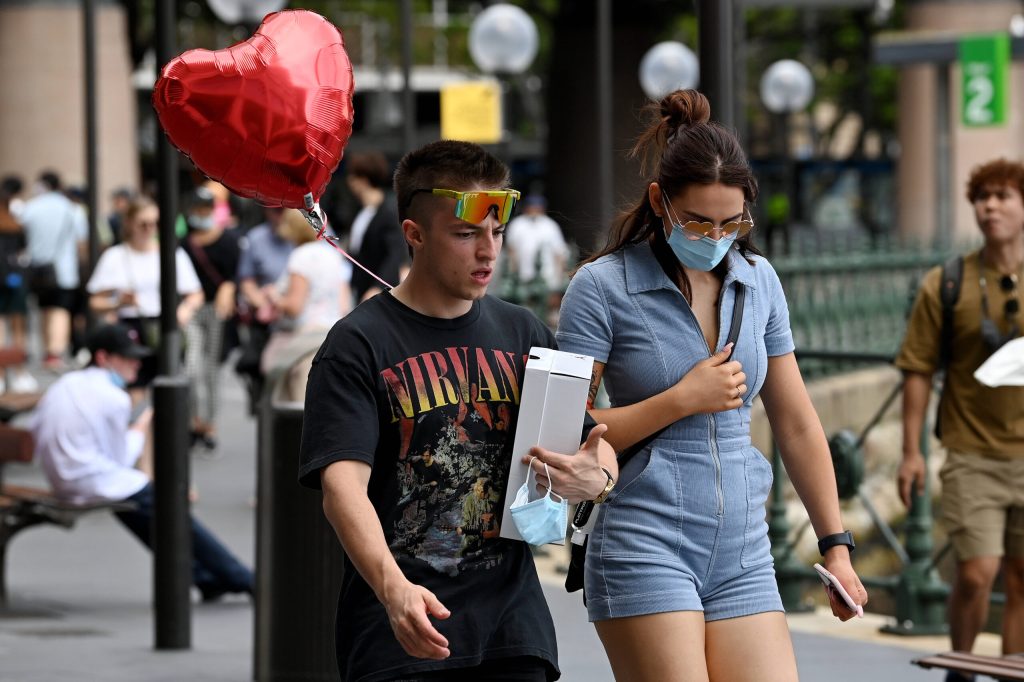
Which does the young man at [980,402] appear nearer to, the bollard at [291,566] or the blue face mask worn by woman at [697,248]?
the bollard at [291,566]

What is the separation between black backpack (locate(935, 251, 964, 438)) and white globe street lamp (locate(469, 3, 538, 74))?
1427 centimetres

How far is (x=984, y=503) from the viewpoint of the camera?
6.16 metres

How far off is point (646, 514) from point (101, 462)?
16.7 feet

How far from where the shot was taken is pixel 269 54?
12.8 ft

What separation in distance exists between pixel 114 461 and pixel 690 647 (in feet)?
17.4

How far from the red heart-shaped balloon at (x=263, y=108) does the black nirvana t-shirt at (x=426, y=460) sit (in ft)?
1.76

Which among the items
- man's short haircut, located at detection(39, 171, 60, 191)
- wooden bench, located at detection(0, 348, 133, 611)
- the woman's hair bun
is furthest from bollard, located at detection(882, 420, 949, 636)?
man's short haircut, located at detection(39, 171, 60, 191)

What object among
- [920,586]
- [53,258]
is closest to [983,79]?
[53,258]

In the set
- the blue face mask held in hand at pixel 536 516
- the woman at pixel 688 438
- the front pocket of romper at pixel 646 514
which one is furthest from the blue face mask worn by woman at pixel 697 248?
the blue face mask held in hand at pixel 536 516

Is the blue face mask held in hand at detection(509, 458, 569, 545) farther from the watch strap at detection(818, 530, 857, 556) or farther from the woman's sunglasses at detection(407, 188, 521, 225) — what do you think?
the watch strap at detection(818, 530, 857, 556)

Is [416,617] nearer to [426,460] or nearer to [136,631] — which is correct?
[426,460]

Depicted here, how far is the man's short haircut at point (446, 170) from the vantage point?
3.56 meters

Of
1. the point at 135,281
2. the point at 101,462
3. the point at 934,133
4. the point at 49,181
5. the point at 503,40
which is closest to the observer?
the point at 101,462

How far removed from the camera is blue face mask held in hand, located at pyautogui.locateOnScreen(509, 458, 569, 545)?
346cm
